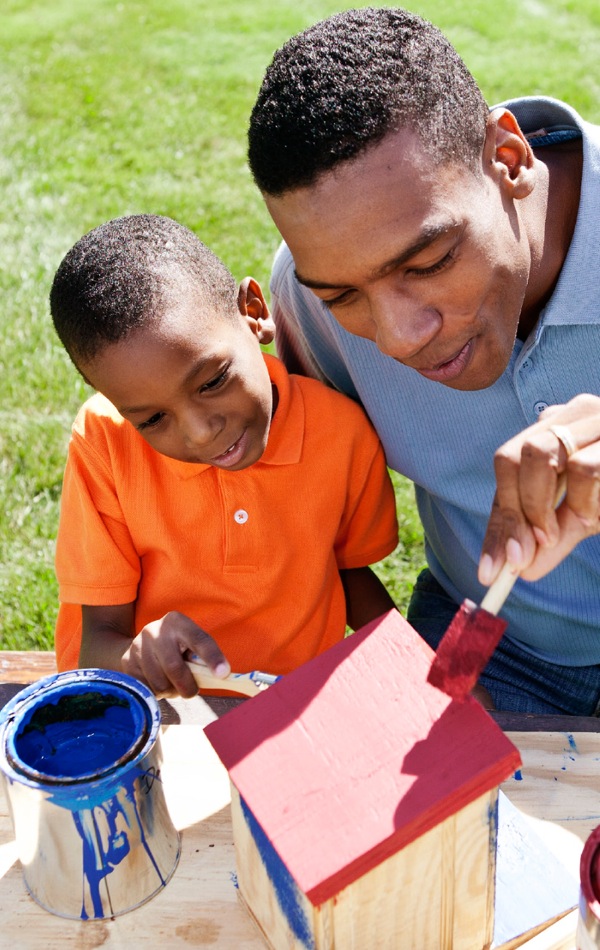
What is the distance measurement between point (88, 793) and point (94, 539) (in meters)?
0.69

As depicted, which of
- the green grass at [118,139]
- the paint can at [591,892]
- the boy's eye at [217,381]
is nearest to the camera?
the paint can at [591,892]

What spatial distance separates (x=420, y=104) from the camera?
1.33m

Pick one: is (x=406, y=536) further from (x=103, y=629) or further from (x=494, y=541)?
(x=494, y=541)

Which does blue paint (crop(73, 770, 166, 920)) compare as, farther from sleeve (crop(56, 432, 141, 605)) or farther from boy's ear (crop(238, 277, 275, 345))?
boy's ear (crop(238, 277, 275, 345))

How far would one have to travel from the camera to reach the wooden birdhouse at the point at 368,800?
942 millimetres

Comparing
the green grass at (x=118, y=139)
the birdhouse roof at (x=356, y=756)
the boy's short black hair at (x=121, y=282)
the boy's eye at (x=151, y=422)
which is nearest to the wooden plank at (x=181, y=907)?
the birdhouse roof at (x=356, y=756)

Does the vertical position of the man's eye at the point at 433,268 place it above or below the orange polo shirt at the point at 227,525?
above

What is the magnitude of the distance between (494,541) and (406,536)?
76.2 inches

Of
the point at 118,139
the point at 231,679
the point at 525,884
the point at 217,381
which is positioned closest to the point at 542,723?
the point at 525,884

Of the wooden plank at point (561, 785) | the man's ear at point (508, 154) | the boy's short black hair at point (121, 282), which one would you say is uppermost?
the man's ear at point (508, 154)

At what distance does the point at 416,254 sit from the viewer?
1315mm

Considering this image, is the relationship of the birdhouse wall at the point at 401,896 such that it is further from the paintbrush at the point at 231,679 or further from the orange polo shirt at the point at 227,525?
the orange polo shirt at the point at 227,525

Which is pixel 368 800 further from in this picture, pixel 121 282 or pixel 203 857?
pixel 121 282

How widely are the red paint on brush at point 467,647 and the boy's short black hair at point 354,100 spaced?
63cm
